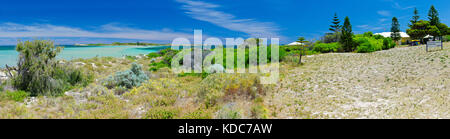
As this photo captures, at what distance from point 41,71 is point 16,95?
0.97 m

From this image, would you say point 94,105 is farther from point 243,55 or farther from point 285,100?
point 243,55

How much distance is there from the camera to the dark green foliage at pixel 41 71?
6.17m

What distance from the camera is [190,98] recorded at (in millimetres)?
6273

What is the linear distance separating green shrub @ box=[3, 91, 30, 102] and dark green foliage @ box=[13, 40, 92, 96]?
0.24m

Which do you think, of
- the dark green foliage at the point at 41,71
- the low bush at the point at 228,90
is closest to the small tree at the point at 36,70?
the dark green foliage at the point at 41,71

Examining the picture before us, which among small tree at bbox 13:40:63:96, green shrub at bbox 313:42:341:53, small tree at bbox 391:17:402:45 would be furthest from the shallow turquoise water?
small tree at bbox 391:17:402:45

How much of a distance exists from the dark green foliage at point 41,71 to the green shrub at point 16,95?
0.24 m

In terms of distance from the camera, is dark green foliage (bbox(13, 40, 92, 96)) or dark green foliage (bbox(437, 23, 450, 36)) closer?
dark green foliage (bbox(13, 40, 92, 96))

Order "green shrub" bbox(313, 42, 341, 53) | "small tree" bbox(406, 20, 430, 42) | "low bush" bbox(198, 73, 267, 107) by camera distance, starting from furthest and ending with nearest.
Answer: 1. "small tree" bbox(406, 20, 430, 42)
2. "green shrub" bbox(313, 42, 341, 53)
3. "low bush" bbox(198, 73, 267, 107)

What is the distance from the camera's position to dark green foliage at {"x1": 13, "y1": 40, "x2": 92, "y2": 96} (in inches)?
243

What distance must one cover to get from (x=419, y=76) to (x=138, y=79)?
10087mm

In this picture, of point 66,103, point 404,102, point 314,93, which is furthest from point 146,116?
point 404,102

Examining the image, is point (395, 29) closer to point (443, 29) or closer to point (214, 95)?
point (443, 29)

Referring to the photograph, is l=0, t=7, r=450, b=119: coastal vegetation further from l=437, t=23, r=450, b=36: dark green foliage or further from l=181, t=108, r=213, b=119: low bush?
l=437, t=23, r=450, b=36: dark green foliage
